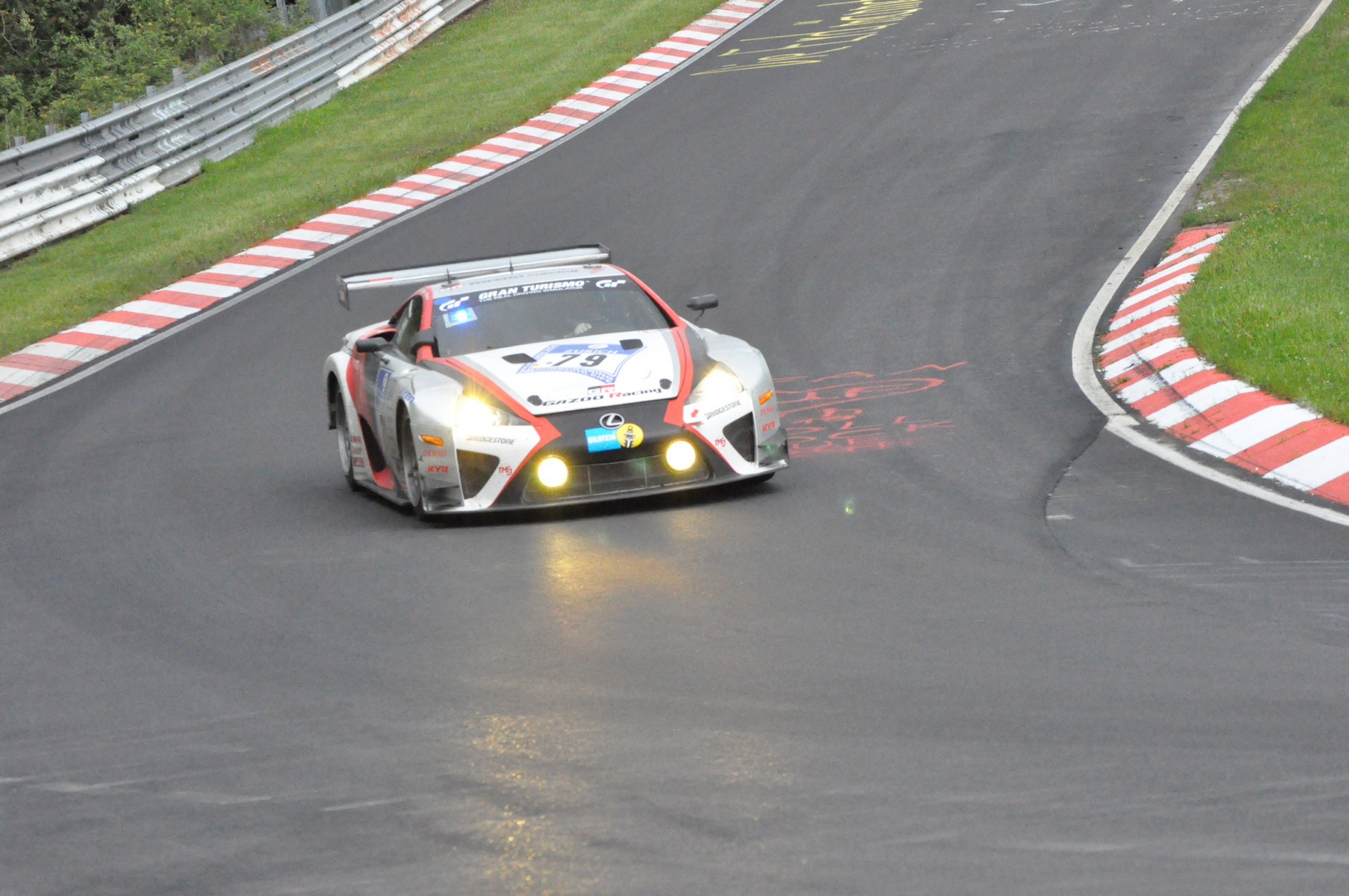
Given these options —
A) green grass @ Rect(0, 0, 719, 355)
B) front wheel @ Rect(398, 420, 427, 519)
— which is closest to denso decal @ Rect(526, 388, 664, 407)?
front wheel @ Rect(398, 420, 427, 519)

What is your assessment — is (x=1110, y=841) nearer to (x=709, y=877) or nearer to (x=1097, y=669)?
(x=709, y=877)

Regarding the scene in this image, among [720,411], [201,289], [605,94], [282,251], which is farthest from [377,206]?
[720,411]

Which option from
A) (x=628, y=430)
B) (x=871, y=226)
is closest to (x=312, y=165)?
(x=871, y=226)

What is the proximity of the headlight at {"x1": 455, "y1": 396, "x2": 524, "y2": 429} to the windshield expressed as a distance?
81 centimetres

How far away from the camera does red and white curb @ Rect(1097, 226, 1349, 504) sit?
898 centimetres

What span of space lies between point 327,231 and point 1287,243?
11048 millimetres

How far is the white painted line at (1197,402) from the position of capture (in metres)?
10.4

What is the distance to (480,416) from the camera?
30.2 feet

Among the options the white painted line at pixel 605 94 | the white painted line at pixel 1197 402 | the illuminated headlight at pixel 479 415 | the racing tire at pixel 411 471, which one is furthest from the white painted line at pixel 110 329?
Answer: the white painted line at pixel 605 94

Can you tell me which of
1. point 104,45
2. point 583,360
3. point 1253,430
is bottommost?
point 1253,430

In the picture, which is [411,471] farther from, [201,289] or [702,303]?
[201,289]

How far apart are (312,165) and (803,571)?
59.8 feet

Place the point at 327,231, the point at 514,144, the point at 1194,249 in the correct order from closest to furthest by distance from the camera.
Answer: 1. the point at 1194,249
2. the point at 327,231
3. the point at 514,144

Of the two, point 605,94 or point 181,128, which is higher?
point 181,128
